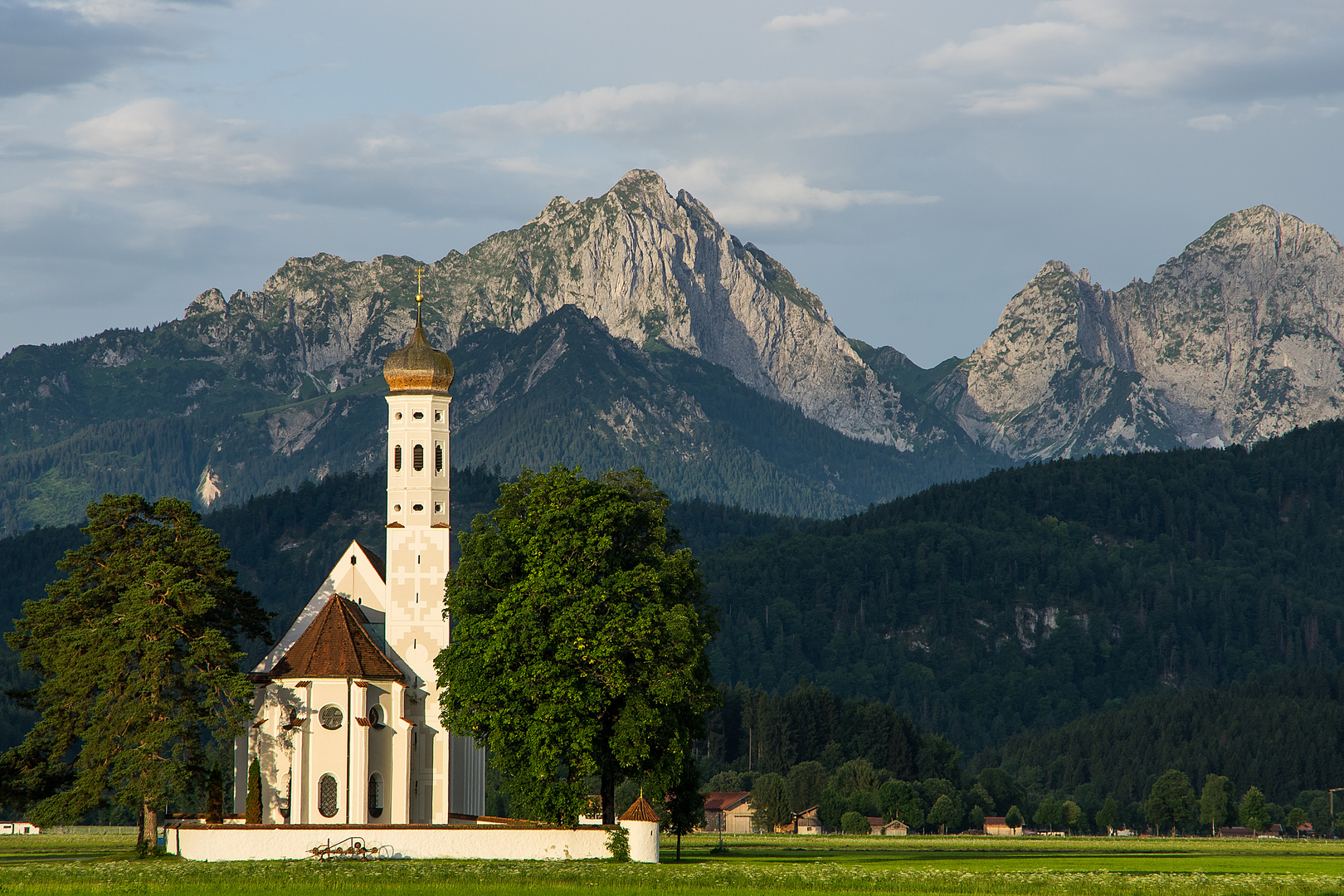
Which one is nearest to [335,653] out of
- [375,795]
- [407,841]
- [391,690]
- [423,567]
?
[391,690]

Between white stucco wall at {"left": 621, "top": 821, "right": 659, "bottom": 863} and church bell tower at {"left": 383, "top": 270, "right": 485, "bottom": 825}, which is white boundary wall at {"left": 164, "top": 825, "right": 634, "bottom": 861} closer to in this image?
white stucco wall at {"left": 621, "top": 821, "right": 659, "bottom": 863}

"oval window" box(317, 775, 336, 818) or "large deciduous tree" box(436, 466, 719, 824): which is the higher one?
"large deciduous tree" box(436, 466, 719, 824)

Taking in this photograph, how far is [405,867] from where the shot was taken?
2970 inches

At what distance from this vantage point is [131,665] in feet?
292

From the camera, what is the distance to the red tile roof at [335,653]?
310ft

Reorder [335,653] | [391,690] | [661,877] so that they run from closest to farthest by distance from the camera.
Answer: [661,877] → [335,653] → [391,690]

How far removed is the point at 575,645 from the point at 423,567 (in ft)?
65.8

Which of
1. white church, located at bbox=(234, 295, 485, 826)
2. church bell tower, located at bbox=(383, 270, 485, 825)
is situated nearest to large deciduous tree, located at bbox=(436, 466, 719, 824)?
white church, located at bbox=(234, 295, 485, 826)

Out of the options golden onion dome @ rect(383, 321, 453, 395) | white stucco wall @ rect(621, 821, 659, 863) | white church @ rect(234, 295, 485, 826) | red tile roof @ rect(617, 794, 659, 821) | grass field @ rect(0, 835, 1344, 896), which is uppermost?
golden onion dome @ rect(383, 321, 453, 395)

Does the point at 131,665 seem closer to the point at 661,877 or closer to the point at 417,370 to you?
the point at 417,370

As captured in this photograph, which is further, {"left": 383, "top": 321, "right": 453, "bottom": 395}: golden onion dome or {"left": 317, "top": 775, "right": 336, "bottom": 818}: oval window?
{"left": 383, "top": 321, "right": 453, "bottom": 395}: golden onion dome

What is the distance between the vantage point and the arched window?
9538 centimetres

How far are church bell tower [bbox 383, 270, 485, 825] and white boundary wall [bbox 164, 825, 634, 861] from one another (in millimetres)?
11779

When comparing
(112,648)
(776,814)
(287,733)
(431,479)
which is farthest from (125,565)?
(776,814)
